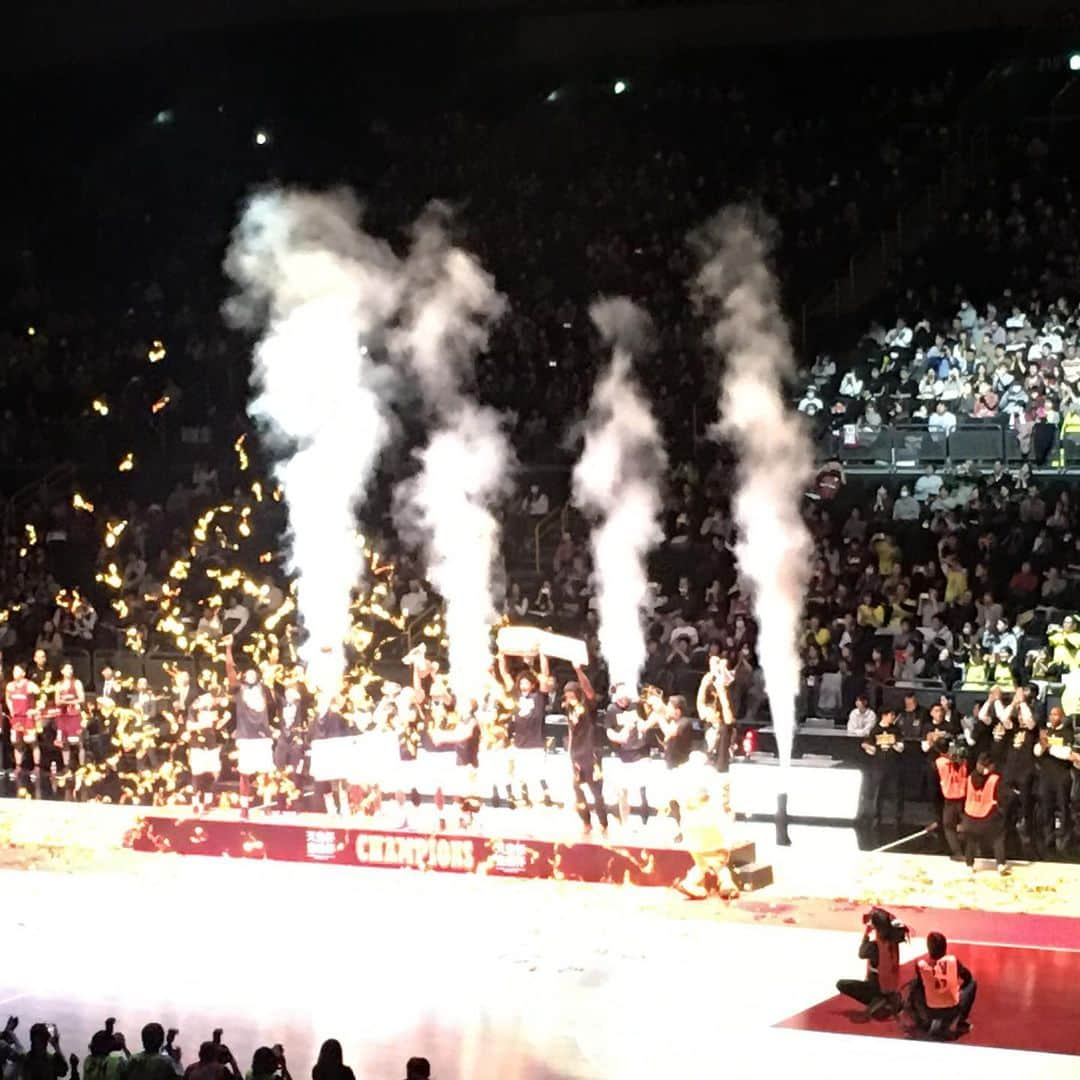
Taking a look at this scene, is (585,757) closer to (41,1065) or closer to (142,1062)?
(142,1062)

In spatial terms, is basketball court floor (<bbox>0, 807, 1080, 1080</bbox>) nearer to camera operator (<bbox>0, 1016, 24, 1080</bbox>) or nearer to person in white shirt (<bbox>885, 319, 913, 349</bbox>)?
camera operator (<bbox>0, 1016, 24, 1080</bbox>)

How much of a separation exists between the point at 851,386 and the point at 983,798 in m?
8.45

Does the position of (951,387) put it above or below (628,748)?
above

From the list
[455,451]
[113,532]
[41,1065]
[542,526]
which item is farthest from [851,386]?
[41,1065]

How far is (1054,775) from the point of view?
16.9 meters

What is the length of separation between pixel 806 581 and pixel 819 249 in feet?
21.9

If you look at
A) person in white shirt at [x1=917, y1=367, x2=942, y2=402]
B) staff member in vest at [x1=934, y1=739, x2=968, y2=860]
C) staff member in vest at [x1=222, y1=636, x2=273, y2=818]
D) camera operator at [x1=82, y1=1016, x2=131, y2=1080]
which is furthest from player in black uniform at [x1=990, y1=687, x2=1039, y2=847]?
camera operator at [x1=82, y1=1016, x2=131, y2=1080]

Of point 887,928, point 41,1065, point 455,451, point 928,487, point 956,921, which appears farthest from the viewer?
point 455,451

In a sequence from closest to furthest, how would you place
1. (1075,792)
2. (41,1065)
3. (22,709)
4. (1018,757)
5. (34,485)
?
(41,1065), (1018,757), (1075,792), (22,709), (34,485)

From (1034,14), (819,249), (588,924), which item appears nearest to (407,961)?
(588,924)

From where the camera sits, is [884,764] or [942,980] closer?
[942,980]

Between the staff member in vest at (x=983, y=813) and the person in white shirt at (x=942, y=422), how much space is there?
6.69 m

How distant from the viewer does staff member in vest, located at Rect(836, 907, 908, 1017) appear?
12562 millimetres

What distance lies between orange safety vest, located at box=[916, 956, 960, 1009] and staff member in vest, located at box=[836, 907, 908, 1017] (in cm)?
33
